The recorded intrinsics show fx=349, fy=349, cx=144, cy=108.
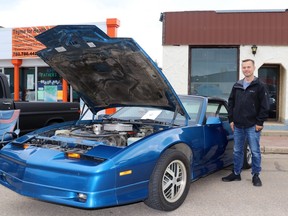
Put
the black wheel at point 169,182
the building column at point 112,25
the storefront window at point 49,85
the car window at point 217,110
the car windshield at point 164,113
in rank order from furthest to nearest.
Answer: the storefront window at point 49,85, the building column at point 112,25, the car window at point 217,110, the car windshield at point 164,113, the black wheel at point 169,182

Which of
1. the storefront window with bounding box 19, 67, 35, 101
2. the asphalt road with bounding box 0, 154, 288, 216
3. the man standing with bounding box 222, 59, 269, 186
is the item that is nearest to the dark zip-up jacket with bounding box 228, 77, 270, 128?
the man standing with bounding box 222, 59, 269, 186

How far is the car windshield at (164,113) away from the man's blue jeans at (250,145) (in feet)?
2.43

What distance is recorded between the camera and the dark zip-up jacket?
5.09m

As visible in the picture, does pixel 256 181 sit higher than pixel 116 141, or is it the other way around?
pixel 116 141

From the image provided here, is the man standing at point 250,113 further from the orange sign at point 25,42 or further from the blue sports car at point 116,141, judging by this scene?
the orange sign at point 25,42

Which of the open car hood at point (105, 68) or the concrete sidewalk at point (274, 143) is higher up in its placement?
the open car hood at point (105, 68)

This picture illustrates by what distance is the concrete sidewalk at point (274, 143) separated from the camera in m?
8.48

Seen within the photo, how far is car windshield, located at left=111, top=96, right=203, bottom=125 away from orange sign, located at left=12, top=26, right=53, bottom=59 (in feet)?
29.2

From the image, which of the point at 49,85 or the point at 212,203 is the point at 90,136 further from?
the point at 49,85

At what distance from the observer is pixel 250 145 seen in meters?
5.24

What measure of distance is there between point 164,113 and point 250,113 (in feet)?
4.16

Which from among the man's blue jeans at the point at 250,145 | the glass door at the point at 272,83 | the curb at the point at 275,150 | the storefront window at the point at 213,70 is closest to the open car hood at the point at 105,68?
the man's blue jeans at the point at 250,145

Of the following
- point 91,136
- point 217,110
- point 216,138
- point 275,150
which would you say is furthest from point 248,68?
point 275,150

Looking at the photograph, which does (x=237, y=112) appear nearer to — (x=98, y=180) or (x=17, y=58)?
(x=98, y=180)
